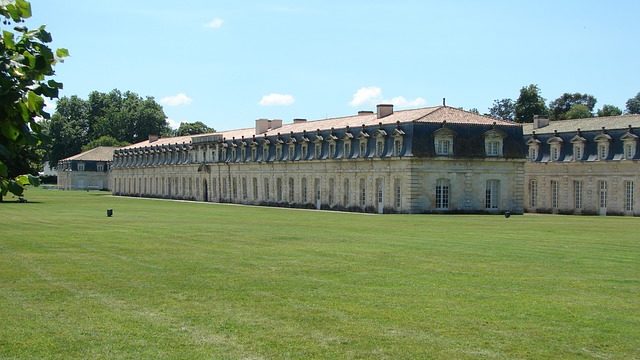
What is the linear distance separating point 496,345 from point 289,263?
10030 mm

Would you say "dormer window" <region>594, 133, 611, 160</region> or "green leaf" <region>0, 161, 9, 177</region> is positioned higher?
"dormer window" <region>594, 133, 611, 160</region>

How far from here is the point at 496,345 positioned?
1088cm

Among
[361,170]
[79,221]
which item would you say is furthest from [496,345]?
[361,170]

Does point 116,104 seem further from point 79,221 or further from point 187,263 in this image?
point 187,263

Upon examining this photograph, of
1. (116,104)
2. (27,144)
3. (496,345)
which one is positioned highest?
(116,104)

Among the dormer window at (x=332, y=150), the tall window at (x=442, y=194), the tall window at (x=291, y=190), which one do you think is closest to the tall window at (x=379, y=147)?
the tall window at (x=442, y=194)

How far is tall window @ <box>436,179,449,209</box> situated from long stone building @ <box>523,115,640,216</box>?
36.7 ft

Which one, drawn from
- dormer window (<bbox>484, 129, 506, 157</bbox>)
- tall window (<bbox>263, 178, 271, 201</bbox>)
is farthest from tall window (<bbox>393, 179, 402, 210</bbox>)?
tall window (<bbox>263, 178, 271, 201</bbox>)

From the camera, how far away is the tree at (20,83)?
15.6ft

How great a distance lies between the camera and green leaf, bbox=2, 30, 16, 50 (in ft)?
15.3

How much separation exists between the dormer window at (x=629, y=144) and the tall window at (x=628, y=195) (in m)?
1.93

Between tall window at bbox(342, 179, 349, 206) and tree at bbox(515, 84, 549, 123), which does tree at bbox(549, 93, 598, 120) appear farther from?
tall window at bbox(342, 179, 349, 206)

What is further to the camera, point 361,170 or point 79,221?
point 361,170

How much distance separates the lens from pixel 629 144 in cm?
5909
